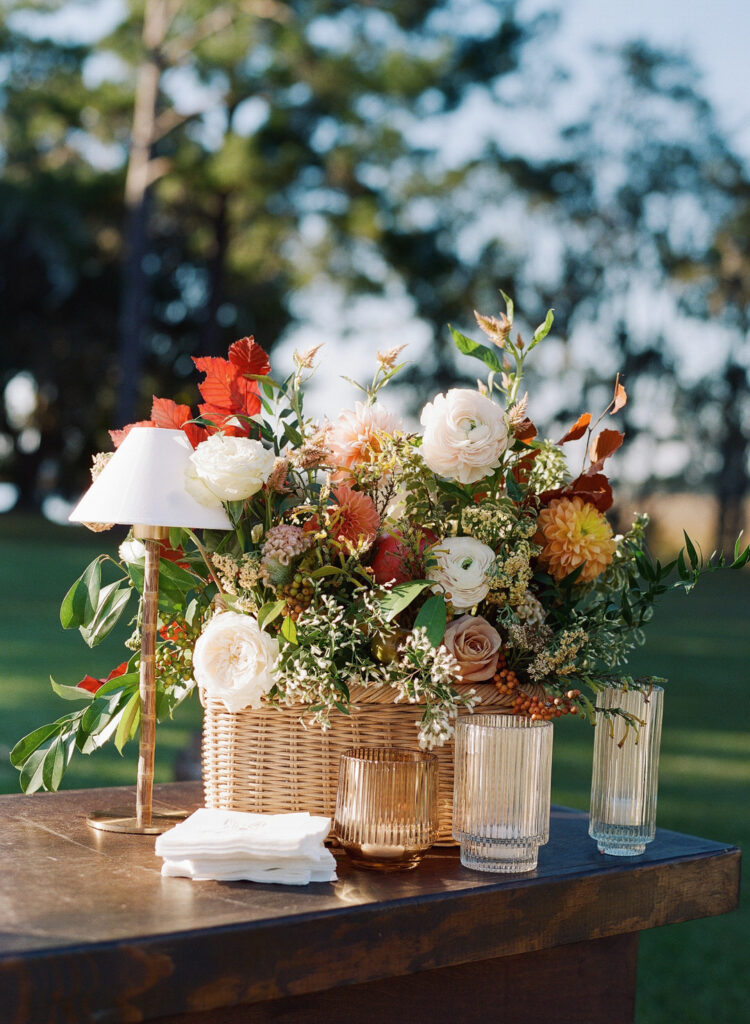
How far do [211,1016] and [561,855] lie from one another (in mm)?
436

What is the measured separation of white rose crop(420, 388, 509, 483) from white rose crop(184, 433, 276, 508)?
181mm

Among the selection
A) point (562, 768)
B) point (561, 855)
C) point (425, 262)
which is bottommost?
point (562, 768)

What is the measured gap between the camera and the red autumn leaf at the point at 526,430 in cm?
137

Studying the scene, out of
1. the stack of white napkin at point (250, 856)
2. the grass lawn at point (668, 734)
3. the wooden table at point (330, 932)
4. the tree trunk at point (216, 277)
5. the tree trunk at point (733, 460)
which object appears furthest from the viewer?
the tree trunk at point (733, 460)

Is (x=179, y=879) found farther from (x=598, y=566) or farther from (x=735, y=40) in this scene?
(x=735, y=40)

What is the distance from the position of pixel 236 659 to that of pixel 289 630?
72 mm

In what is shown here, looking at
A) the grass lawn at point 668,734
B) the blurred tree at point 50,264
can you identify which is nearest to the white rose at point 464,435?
the grass lawn at point 668,734

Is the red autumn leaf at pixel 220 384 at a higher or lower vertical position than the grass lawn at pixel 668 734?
higher

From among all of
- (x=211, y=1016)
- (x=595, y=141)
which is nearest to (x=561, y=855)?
(x=211, y=1016)

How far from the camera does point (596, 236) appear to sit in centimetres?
1528

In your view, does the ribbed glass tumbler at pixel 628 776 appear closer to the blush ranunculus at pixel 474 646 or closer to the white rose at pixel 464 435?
the blush ranunculus at pixel 474 646

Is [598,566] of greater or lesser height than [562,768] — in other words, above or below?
above

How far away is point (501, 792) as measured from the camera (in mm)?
1218

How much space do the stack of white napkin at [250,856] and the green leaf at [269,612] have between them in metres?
0.21
